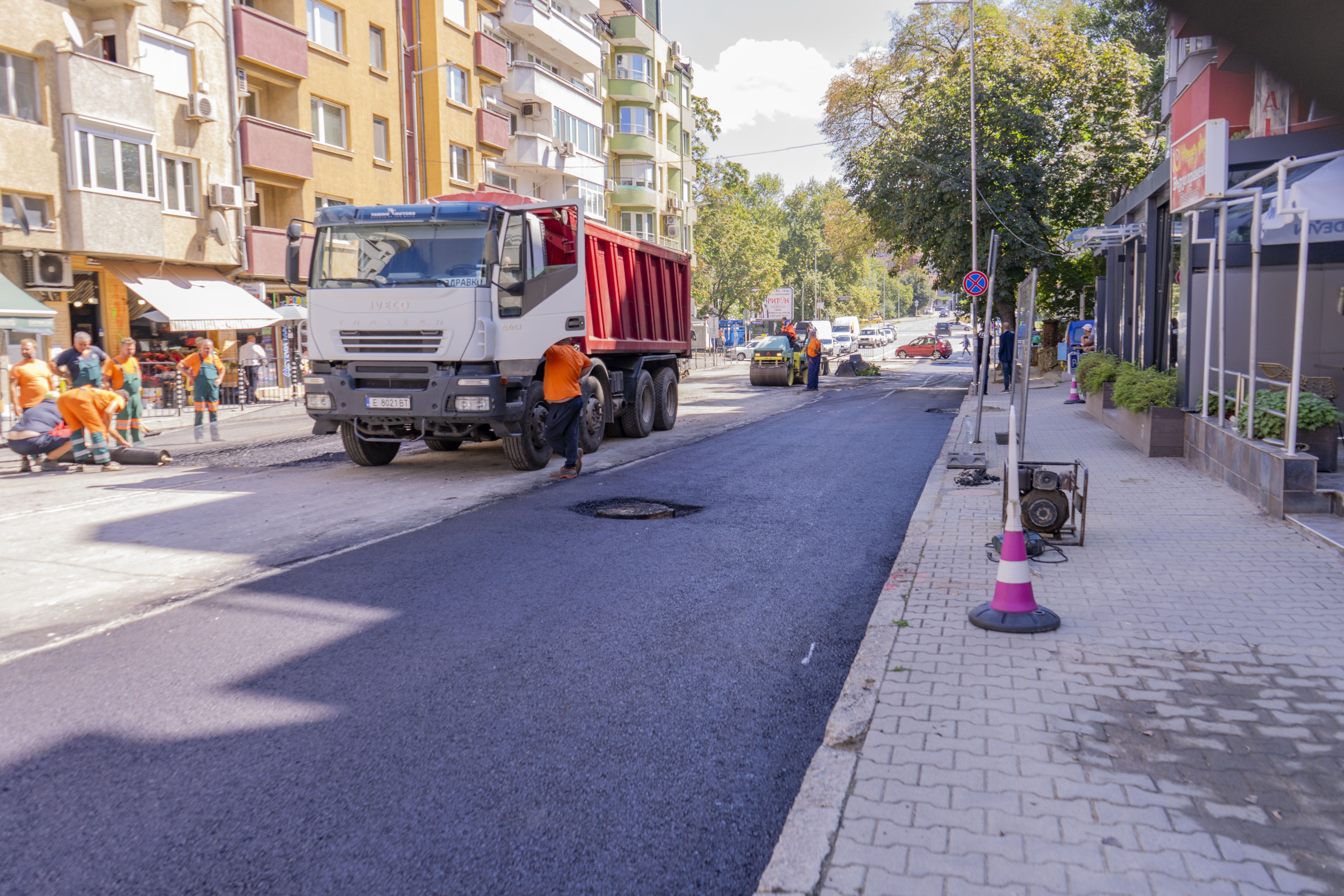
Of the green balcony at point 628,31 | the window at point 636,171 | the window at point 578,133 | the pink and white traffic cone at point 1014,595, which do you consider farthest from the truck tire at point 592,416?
the green balcony at point 628,31

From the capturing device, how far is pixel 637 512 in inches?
383

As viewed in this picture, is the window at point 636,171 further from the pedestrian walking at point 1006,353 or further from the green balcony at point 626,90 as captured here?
the pedestrian walking at point 1006,353

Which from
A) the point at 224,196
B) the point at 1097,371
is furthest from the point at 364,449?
the point at 224,196

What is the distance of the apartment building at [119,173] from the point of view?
2066 cm

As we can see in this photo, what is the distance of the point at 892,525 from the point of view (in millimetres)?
9180

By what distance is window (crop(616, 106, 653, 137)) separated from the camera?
55188 mm

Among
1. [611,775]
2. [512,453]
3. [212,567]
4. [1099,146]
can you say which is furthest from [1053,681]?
[1099,146]

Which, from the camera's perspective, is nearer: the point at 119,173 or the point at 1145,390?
the point at 1145,390

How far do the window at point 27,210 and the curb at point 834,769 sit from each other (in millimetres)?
20330

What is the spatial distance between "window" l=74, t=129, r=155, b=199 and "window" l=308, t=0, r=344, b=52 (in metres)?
7.36

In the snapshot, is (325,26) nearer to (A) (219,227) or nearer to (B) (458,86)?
(B) (458,86)

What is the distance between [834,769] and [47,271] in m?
22.2

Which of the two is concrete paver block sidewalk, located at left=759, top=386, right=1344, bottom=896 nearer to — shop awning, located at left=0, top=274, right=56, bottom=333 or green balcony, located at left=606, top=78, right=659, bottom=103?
shop awning, located at left=0, top=274, right=56, bottom=333

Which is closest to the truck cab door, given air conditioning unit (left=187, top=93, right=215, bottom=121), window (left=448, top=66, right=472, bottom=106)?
air conditioning unit (left=187, top=93, right=215, bottom=121)
